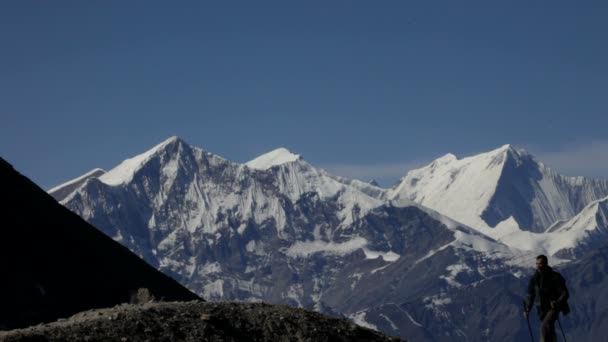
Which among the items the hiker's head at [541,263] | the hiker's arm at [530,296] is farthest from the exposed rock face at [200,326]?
the hiker's head at [541,263]

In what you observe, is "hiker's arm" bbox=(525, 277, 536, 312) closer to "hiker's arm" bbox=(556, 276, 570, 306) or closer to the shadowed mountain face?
"hiker's arm" bbox=(556, 276, 570, 306)

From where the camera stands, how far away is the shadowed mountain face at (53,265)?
116375 millimetres

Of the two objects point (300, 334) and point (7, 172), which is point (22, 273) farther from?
point (300, 334)

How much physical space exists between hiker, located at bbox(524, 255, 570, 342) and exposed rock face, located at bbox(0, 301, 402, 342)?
19.1 ft

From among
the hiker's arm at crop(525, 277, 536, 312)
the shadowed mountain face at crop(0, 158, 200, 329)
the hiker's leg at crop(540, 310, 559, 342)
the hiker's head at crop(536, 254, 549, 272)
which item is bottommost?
the hiker's leg at crop(540, 310, 559, 342)

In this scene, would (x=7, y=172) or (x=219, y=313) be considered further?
(x=7, y=172)

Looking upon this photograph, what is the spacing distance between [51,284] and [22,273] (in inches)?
129

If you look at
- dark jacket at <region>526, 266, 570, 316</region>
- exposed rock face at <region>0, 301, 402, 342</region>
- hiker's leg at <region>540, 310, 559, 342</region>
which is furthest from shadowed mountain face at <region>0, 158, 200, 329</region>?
hiker's leg at <region>540, 310, 559, 342</region>

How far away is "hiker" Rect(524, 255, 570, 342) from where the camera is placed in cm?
4097

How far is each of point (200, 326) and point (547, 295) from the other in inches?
452

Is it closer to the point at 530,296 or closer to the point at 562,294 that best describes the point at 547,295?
the point at 562,294

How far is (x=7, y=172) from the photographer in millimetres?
146500

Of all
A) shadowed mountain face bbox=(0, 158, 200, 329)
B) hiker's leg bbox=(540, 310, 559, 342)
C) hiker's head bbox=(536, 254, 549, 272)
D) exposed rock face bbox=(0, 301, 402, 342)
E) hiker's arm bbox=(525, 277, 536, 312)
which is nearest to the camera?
exposed rock face bbox=(0, 301, 402, 342)

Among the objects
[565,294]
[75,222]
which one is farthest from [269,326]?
[75,222]
